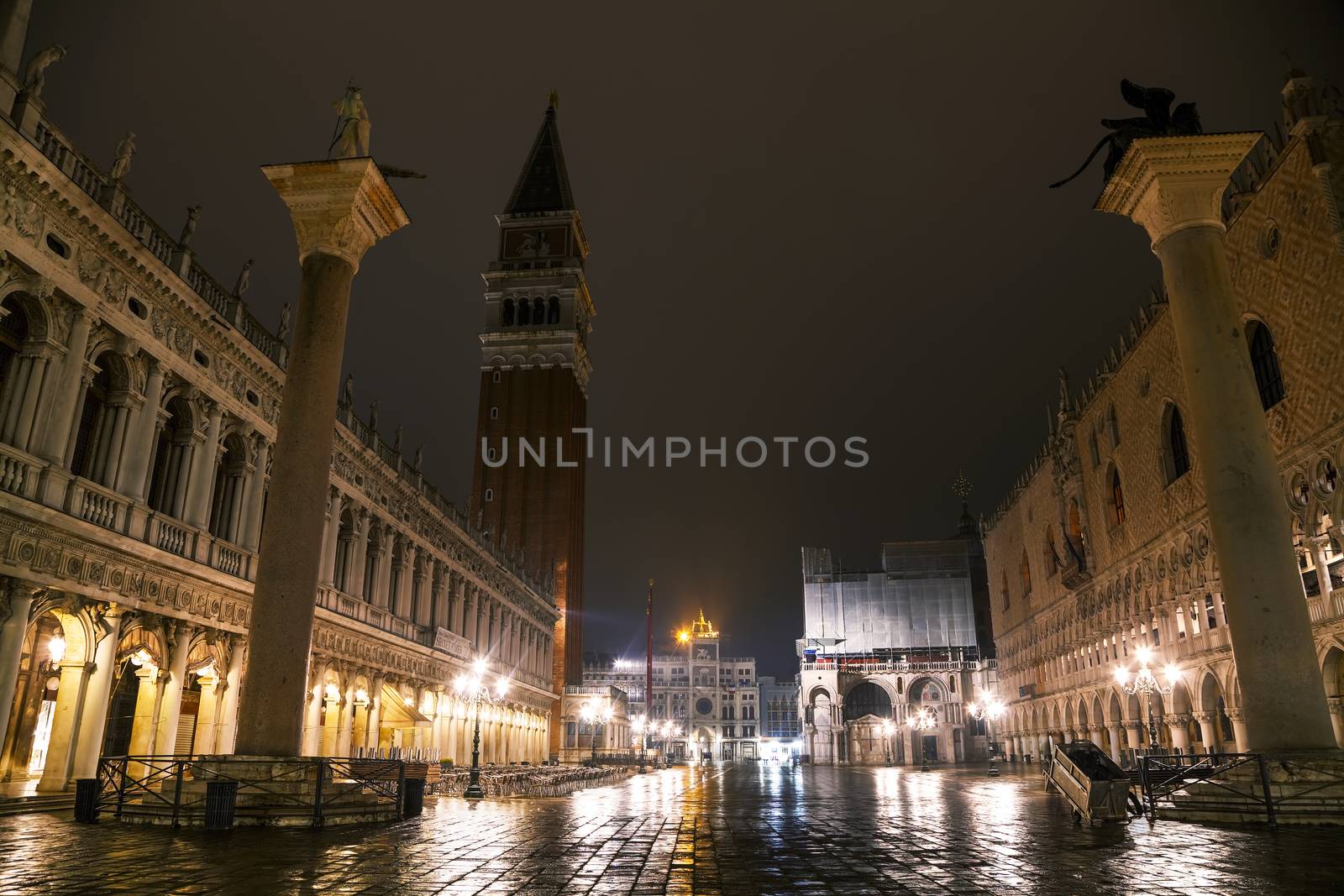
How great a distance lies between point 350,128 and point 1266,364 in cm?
2674

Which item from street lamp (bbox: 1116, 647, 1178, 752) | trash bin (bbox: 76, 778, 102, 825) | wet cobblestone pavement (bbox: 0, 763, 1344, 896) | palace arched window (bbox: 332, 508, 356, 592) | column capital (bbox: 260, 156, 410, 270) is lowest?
wet cobblestone pavement (bbox: 0, 763, 1344, 896)

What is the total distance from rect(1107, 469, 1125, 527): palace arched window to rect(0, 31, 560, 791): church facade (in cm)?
3306

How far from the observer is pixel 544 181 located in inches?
3135

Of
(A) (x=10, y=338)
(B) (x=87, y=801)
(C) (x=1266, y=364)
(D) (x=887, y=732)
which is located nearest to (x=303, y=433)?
(B) (x=87, y=801)

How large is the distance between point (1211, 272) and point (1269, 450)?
3.28m

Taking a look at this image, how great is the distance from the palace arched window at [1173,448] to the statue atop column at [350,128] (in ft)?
101

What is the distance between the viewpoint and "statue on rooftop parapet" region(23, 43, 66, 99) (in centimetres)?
1605

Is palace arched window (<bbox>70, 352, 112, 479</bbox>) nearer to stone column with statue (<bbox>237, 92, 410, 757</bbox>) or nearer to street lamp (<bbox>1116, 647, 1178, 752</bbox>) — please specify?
stone column with statue (<bbox>237, 92, 410, 757</bbox>)

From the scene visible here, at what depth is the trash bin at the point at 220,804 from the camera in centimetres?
1155

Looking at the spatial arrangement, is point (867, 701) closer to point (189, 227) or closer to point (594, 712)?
point (594, 712)

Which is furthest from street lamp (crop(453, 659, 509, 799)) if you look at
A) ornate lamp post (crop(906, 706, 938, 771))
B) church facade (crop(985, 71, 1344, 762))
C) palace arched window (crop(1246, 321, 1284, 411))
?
ornate lamp post (crop(906, 706, 938, 771))

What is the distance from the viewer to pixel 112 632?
1784 cm

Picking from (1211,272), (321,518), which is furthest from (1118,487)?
(321,518)

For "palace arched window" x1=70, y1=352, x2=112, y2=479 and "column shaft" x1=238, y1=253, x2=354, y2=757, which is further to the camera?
"palace arched window" x1=70, y1=352, x2=112, y2=479
